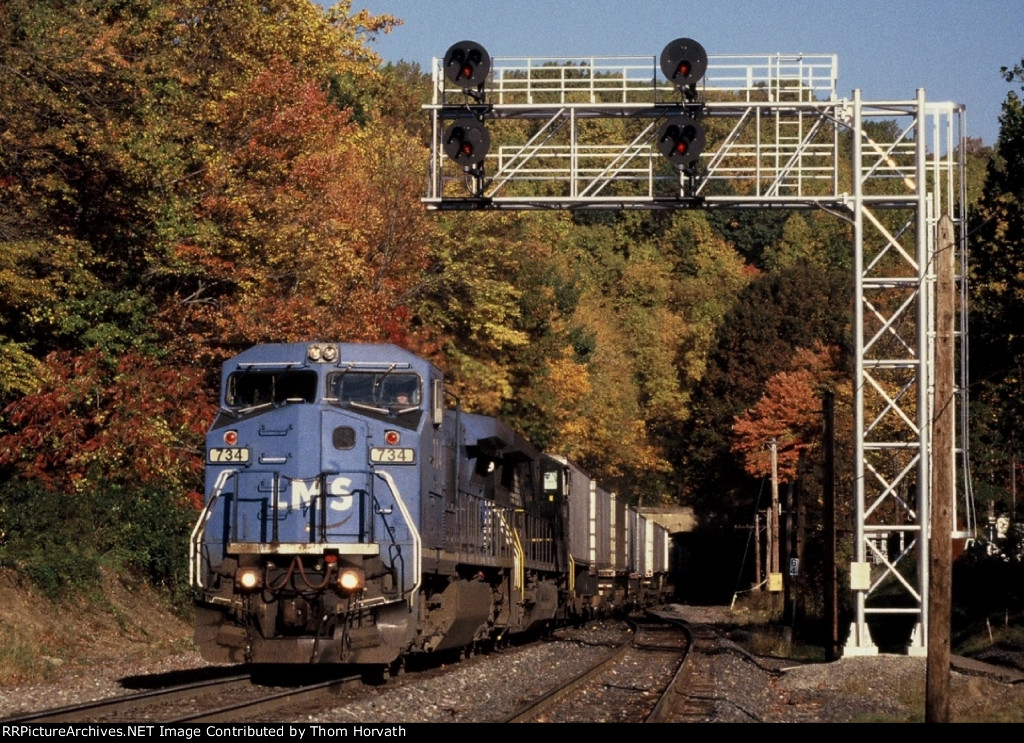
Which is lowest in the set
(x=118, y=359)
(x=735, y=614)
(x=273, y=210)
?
(x=735, y=614)

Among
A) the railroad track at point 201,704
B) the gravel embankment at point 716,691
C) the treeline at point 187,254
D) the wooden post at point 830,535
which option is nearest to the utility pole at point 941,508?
the gravel embankment at point 716,691

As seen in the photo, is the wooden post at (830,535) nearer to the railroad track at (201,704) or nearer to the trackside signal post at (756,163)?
the trackside signal post at (756,163)

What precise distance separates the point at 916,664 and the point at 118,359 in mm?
16880

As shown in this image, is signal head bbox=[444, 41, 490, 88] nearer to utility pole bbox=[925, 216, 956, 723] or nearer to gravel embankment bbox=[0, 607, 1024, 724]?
utility pole bbox=[925, 216, 956, 723]

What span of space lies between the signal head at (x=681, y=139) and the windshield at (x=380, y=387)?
17.6 ft

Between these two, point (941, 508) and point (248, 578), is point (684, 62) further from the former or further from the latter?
point (248, 578)

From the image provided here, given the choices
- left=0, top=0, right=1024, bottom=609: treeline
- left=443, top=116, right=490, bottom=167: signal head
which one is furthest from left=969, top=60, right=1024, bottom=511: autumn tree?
left=443, top=116, right=490, bottom=167: signal head

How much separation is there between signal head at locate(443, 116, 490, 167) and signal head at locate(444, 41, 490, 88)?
0.60 meters

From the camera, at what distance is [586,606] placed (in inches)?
1522

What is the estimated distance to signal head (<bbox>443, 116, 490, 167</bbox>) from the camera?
20844 millimetres

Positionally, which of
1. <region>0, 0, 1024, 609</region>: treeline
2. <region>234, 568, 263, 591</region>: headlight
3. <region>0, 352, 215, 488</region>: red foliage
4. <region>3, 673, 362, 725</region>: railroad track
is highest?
<region>0, 0, 1024, 609</region>: treeline

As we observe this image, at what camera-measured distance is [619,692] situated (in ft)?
64.7

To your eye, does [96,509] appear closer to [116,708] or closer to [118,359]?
[118,359]
